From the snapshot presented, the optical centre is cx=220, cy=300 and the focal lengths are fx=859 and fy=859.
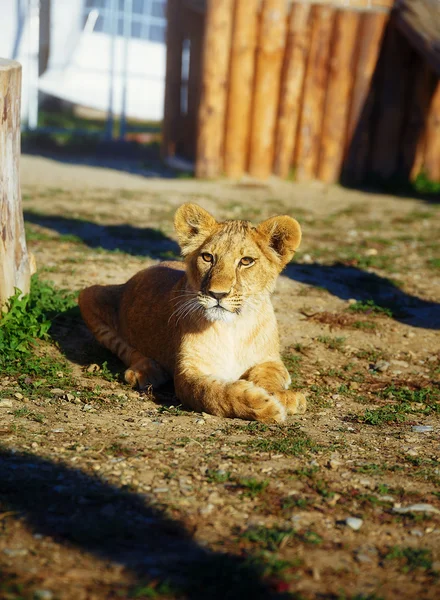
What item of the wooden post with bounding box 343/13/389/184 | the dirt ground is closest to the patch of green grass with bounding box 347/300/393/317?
the dirt ground

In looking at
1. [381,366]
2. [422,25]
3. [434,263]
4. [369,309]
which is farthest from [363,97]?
[381,366]

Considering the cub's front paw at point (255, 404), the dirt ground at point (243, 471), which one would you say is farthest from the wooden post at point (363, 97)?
the cub's front paw at point (255, 404)

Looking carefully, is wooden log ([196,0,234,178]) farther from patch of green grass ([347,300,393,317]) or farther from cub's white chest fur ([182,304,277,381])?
cub's white chest fur ([182,304,277,381])

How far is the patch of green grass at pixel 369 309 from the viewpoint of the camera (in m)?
7.58

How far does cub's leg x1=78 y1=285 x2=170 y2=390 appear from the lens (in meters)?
6.01

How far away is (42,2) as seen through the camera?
1855cm

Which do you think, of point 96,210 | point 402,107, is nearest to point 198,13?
point 402,107

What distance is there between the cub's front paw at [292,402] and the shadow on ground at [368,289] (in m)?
2.39

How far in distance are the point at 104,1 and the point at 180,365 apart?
619 inches

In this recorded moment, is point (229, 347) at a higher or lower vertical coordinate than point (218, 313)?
lower

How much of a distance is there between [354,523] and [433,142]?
10.9m

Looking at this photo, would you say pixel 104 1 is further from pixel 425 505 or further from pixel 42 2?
pixel 425 505

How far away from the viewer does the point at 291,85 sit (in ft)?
42.8

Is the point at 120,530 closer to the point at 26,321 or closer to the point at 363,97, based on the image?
the point at 26,321
